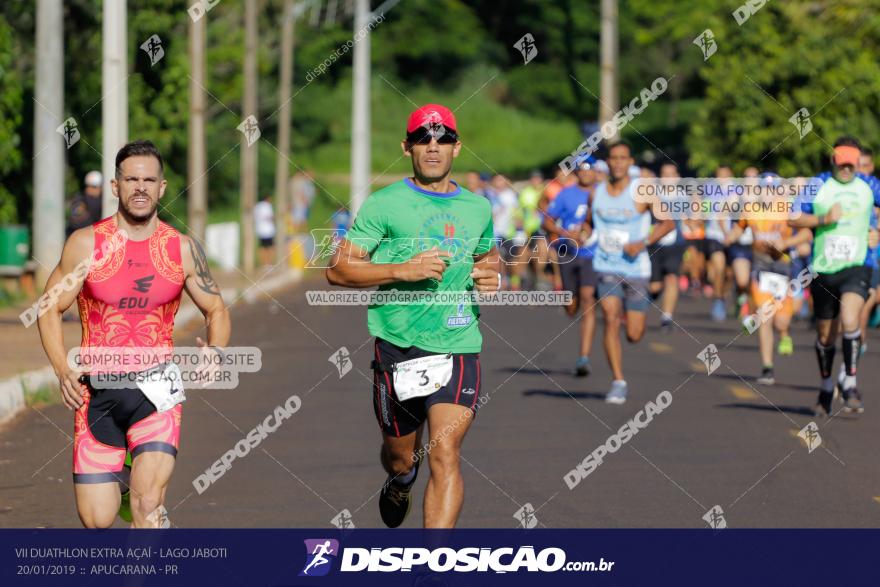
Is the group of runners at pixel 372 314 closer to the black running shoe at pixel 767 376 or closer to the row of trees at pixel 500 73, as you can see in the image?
the black running shoe at pixel 767 376

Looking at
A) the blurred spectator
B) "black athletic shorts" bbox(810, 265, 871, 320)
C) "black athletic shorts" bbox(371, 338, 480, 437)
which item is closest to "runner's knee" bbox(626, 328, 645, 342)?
"black athletic shorts" bbox(810, 265, 871, 320)

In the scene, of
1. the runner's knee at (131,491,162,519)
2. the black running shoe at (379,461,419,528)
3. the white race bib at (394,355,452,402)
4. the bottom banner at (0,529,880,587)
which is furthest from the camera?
the black running shoe at (379,461,419,528)

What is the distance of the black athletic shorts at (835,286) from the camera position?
45.6ft

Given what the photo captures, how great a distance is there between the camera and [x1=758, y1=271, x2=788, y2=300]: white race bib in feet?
56.5

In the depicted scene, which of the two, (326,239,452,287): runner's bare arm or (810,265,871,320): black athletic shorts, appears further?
(810,265,871,320): black athletic shorts

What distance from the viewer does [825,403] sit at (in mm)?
14102

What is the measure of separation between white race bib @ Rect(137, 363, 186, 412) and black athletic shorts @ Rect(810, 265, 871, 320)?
742cm

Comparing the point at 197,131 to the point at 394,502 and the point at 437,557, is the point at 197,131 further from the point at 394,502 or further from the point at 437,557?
the point at 437,557

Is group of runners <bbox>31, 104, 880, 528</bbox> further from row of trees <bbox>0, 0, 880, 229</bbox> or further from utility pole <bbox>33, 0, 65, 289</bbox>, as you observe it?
row of trees <bbox>0, 0, 880, 229</bbox>

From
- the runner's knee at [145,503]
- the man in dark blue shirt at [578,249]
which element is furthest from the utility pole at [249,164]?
the runner's knee at [145,503]

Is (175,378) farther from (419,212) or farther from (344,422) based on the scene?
(344,422)

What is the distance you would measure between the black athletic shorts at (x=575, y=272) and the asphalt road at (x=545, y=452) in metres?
0.79

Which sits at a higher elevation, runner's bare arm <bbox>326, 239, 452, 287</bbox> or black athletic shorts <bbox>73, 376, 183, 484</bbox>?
runner's bare arm <bbox>326, 239, 452, 287</bbox>

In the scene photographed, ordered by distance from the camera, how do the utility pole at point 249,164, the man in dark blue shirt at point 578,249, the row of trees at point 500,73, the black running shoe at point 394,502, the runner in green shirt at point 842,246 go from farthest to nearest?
the utility pole at point 249,164
the row of trees at point 500,73
the man in dark blue shirt at point 578,249
the runner in green shirt at point 842,246
the black running shoe at point 394,502
